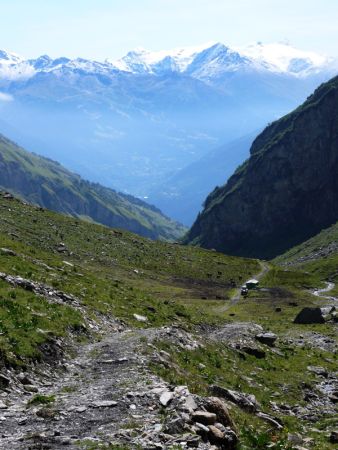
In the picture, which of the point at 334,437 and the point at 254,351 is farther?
the point at 254,351

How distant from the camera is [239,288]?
313 feet

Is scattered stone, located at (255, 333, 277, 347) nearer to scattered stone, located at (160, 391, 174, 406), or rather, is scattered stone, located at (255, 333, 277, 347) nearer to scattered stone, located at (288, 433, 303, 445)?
scattered stone, located at (288, 433, 303, 445)

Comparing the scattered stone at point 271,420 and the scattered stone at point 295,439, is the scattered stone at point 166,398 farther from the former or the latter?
the scattered stone at point 271,420

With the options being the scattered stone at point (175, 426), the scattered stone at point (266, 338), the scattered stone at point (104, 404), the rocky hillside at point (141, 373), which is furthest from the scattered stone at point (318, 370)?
the scattered stone at point (175, 426)

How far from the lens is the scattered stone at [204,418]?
18.3 metres

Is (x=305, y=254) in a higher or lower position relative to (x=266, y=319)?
higher

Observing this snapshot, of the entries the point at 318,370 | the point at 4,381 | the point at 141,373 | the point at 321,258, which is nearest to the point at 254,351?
the point at 318,370

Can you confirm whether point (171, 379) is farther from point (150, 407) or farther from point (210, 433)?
point (210, 433)

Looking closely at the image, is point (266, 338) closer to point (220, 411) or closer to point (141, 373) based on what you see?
point (141, 373)

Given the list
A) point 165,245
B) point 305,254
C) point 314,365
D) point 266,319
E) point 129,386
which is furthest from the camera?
point 305,254

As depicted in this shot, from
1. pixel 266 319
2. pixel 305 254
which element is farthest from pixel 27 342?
pixel 305 254

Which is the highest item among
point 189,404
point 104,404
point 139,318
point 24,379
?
point 189,404

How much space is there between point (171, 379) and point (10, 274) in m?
17.4

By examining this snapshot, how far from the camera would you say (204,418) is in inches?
722
